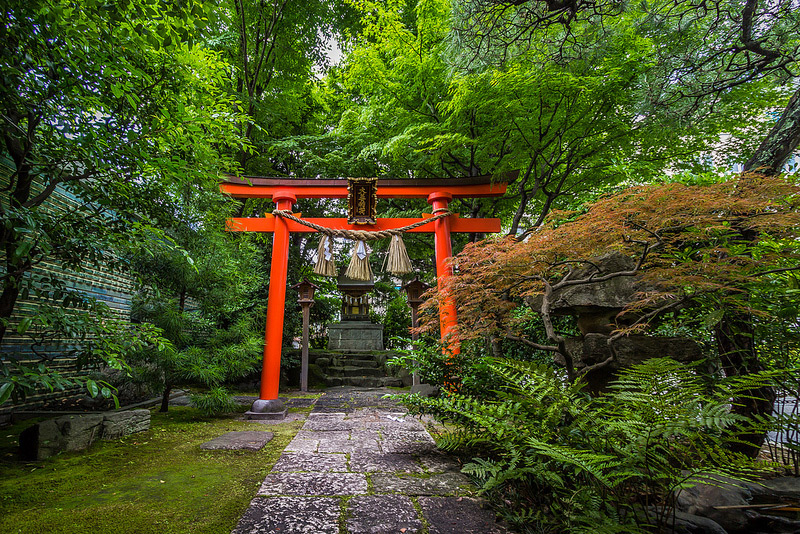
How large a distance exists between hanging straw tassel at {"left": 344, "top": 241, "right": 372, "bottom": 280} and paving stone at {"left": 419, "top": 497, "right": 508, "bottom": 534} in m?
3.99

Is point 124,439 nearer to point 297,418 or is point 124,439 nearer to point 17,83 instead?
point 297,418

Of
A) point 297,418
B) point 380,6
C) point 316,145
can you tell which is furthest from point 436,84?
point 297,418

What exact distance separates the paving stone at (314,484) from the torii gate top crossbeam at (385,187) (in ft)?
14.1

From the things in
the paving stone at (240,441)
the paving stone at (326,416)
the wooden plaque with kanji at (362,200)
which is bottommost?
the paving stone at (326,416)

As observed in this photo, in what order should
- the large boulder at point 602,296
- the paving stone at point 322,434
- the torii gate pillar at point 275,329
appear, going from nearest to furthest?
the large boulder at point 602,296 → the paving stone at point 322,434 → the torii gate pillar at point 275,329

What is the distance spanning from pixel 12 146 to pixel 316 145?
734cm

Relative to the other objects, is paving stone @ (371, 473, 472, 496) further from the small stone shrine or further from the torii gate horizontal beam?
the small stone shrine

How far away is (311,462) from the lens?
2715mm

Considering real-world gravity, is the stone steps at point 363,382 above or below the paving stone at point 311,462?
below

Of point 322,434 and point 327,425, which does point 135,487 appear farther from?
point 327,425

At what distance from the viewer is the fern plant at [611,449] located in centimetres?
136

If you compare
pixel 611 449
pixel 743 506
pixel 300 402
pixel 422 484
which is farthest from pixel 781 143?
pixel 300 402

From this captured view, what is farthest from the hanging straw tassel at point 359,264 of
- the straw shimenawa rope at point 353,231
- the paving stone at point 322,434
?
the paving stone at point 322,434

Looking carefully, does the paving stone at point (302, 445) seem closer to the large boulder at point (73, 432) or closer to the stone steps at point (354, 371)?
the large boulder at point (73, 432)
